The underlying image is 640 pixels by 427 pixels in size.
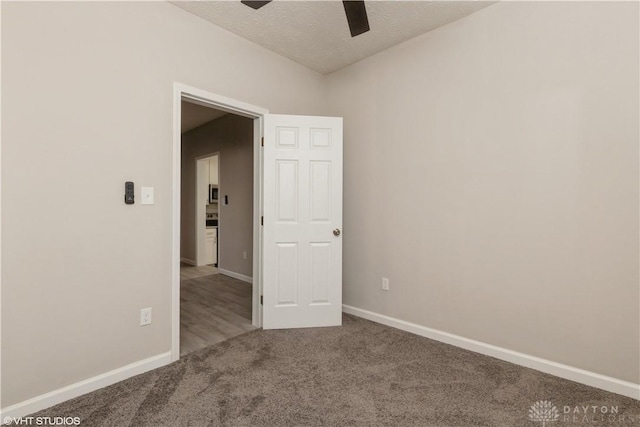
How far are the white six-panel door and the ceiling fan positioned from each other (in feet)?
3.90

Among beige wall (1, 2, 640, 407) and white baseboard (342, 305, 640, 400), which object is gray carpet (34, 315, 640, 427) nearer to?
white baseboard (342, 305, 640, 400)

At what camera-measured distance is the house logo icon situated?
68.6 inches

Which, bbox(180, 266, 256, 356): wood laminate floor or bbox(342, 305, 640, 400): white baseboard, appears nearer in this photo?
bbox(342, 305, 640, 400): white baseboard

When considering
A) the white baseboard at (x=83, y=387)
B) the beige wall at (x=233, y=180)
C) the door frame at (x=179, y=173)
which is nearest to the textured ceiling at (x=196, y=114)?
the beige wall at (x=233, y=180)

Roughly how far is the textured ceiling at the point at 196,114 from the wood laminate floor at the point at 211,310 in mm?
2703

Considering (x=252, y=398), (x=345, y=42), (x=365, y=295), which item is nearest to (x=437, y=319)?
(x=365, y=295)

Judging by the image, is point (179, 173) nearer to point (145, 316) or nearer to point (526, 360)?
point (145, 316)

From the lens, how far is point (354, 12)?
176 centimetres

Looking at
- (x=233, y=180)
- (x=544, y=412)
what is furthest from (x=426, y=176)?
(x=233, y=180)

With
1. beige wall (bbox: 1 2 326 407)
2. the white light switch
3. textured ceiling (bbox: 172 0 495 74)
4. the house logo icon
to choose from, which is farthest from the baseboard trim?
the house logo icon

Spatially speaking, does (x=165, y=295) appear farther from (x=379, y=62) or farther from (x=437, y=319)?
(x=379, y=62)

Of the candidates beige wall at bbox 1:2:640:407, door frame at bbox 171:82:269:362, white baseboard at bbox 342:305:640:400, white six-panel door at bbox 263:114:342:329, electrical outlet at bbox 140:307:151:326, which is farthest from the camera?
white six-panel door at bbox 263:114:342:329

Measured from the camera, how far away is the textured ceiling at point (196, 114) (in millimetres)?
4834

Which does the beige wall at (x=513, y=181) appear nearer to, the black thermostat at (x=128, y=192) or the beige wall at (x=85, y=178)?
the beige wall at (x=85, y=178)
